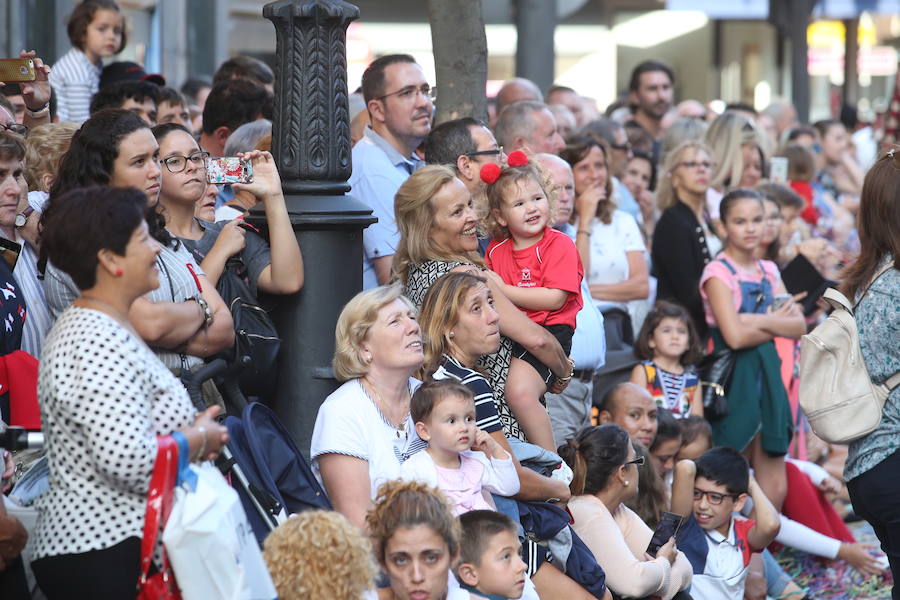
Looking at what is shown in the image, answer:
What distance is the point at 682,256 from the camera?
874cm

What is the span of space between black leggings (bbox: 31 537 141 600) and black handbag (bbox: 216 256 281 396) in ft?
4.56

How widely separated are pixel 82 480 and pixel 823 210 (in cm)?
1008

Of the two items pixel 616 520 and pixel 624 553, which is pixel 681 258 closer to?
pixel 616 520

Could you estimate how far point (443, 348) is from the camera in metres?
5.42

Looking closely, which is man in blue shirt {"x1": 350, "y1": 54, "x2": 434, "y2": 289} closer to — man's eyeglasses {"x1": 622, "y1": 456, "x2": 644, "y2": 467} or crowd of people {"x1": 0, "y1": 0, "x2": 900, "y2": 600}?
crowd of people {"x1": 0, "y1": 0, "x2": 900, "y2": 600}

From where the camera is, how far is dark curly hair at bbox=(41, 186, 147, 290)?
3689mm

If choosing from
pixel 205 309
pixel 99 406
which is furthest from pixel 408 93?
pixel 99 406

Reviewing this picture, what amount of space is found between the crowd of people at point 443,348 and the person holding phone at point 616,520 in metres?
0.02

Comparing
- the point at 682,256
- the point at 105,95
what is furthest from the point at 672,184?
the point at 105,95

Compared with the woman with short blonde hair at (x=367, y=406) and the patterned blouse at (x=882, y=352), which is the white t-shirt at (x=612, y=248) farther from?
the woman with short blonde hair at (x=367, y=406)

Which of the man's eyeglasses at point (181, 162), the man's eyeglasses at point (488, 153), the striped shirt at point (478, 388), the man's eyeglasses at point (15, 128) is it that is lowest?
the striped shirt at point (478, 388)

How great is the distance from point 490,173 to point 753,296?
2907 millimetres

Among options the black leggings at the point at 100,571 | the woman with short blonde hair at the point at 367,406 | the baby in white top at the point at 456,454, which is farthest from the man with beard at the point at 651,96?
the black leggings at the point at 100,571

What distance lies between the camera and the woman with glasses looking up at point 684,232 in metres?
8.70
